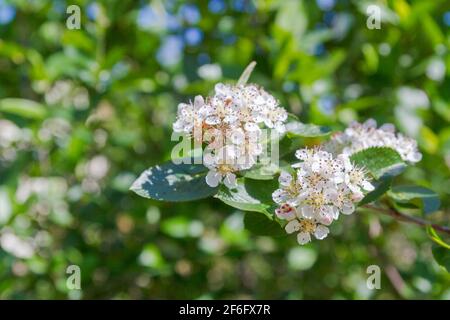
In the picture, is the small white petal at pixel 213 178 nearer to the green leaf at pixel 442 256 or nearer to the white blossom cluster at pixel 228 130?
the white blossom cluster at pixel 228 130

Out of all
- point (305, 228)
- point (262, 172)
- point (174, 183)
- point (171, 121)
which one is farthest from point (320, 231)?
point (171, 121)

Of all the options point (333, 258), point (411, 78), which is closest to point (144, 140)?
point (333, 258)

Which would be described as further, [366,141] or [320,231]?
[366,141]

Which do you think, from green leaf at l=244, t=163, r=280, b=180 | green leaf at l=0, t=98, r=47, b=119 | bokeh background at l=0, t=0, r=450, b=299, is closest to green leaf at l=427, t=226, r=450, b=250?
green leaf at l=244, t=163, r=280, b=180

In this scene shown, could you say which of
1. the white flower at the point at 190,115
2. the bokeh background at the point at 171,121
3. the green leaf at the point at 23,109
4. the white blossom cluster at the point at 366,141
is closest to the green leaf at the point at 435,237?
the white blossom cluster at the point at 366,141

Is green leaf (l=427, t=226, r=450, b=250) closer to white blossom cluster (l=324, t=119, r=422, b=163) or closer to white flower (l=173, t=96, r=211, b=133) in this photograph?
white blossom cluster (l=324, t=119, r=422, b=163)

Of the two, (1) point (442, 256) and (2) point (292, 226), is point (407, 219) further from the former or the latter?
(2) point (292, 226)
